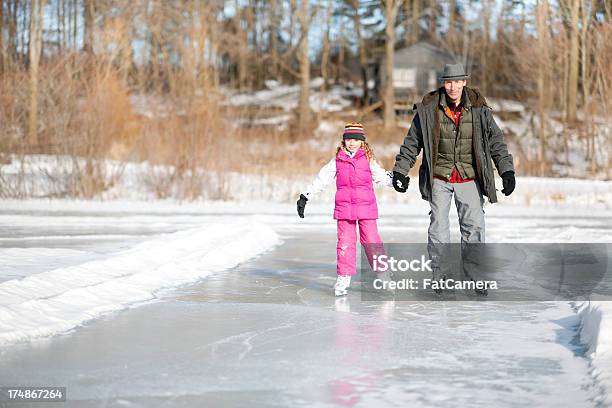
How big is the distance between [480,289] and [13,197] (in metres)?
15.4

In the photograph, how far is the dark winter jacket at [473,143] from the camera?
294 inches

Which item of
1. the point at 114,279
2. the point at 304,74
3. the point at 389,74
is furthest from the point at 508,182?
the point at 389,74

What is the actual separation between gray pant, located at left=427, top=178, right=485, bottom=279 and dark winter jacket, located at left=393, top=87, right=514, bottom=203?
9 cm

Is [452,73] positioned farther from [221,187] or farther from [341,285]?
[221,187]

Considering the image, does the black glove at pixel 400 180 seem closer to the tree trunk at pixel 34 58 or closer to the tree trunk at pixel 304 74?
the tree trunk at pixel 34 58

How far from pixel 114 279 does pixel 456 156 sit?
2973mm

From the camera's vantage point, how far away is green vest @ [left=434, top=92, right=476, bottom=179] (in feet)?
24.5

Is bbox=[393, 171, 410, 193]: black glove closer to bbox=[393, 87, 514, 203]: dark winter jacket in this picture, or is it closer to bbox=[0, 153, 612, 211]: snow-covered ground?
bbox=[393, 87, 514, 203]: dark winter jacket

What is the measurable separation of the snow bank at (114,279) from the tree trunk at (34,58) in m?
9.74

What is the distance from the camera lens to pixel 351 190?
25.6ft

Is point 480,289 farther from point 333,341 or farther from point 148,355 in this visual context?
point 148,355

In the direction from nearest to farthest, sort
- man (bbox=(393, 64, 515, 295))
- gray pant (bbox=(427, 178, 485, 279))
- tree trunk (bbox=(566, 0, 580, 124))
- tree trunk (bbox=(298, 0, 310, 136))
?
man (bbox=(393, 64, 515, 295)) < gray pant (bbox=(427, 178, 485, 279)) < tree trunk (bbox=(566, 0, 580, 124)) < tree trunk (bbox=(298, 0, 310, 136))

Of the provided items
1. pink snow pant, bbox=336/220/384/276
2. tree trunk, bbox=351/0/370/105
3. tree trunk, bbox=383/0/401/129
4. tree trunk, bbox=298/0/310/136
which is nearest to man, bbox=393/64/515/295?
pink snow pant, bbox=336/220/384/276

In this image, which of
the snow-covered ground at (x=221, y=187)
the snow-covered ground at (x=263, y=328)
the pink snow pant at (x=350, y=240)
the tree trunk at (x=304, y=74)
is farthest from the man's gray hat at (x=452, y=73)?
the tree trunk at (x=304, y=74)
